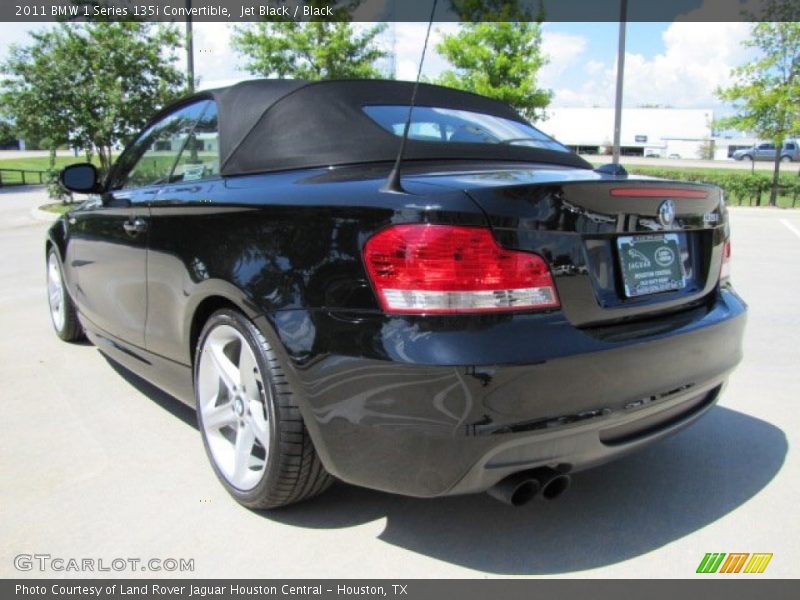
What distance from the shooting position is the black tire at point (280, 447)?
93.9 inches

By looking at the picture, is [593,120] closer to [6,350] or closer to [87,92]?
[87,92]

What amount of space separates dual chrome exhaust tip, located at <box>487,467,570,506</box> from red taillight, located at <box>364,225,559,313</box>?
0.53m

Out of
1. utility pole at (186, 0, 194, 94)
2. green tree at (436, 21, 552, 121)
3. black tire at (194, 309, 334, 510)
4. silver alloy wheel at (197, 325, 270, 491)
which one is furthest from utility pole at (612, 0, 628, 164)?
black tire at (194, 309, 334, 510)

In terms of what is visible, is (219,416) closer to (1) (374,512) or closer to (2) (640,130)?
(1) (374,512)

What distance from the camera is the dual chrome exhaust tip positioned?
216cm

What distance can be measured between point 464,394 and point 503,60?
65.3 feet

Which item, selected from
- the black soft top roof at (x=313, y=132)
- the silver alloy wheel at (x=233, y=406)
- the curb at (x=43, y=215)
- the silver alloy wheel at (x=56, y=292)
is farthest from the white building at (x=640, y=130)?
the silver alloy wheel at (x=233, y=406)

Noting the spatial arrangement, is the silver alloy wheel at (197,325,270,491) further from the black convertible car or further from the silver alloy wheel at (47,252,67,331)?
the silver alloy wheel at (47,252,67,331)

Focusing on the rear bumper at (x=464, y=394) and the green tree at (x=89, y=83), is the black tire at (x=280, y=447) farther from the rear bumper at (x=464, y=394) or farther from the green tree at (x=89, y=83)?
the green tree at (x=89, y=83)

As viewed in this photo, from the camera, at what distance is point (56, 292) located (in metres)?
5.21

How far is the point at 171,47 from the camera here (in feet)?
55.7

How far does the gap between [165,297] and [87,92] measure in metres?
15.1

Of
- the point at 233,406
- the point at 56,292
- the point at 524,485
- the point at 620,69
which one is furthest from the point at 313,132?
the point at 620,69

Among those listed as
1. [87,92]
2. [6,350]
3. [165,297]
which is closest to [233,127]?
[165,297]
